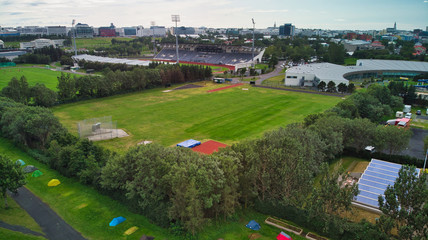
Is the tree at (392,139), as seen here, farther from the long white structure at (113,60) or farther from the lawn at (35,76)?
the long white structure at (113,60)

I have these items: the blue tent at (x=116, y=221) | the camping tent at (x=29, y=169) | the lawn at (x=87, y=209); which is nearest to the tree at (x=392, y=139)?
the lawn at (x=87, y=209)

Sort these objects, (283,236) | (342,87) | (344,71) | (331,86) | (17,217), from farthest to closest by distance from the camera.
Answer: (344,71)
(331,86)
(342,87)
(17,217)
(283,236)

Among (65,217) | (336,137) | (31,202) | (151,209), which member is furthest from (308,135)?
(31,202)

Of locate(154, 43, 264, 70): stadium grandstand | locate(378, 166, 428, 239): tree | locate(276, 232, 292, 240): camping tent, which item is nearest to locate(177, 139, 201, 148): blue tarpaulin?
locate(276, 232, 292, 240): camping tent

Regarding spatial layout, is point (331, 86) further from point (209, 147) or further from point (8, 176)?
point (8, 176)

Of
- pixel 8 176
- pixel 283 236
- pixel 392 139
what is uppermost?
pixel 8 176

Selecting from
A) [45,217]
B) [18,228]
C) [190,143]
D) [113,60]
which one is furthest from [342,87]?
[113,60]
